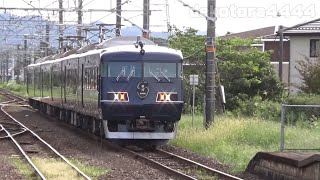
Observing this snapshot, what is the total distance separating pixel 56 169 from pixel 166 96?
5062 mm

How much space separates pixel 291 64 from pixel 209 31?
2644 centimetres

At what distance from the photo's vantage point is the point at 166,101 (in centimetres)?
1842

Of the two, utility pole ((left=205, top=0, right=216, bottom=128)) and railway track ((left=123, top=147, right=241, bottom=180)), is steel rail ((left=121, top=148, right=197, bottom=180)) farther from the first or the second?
utility pole ((left=205, top=0, right=216, bottom=128))

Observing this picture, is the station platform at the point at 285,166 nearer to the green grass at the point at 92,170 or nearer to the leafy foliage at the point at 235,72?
the green grass at the point at 92,170

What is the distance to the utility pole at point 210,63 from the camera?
2072cm

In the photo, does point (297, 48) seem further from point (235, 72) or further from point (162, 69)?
point (162, 69)

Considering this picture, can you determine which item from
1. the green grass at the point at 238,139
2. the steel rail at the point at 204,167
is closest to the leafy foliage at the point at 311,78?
the green grass at the point at 238,139

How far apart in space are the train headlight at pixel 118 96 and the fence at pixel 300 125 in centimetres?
426

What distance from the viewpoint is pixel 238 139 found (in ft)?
63.0

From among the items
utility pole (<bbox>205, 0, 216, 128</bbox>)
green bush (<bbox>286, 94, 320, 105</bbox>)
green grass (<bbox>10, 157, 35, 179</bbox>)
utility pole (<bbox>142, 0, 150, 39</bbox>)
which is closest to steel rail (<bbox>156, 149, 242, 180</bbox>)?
utility pole (<bbox>205, 0, 216, 128</bbox>)

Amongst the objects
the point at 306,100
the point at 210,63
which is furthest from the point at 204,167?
the point at 306,100

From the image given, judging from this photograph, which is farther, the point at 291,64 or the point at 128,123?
the point at 291,64

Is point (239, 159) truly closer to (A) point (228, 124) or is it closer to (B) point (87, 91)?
(A) point (228, 124)

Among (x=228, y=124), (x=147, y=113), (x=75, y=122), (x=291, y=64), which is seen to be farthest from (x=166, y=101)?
(x=291, y=64)
